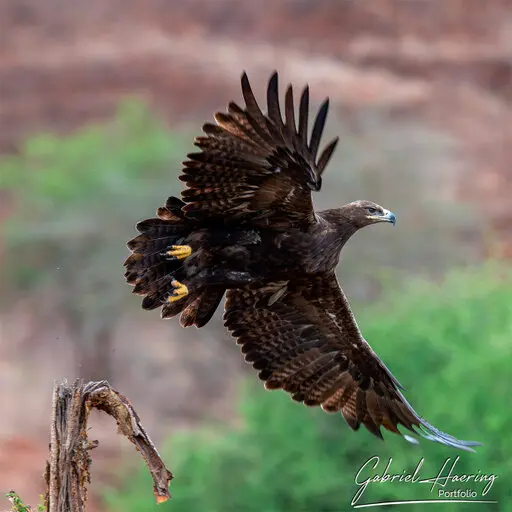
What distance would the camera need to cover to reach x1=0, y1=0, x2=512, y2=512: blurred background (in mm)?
13875

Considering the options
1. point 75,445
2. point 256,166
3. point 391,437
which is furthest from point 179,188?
point 75,445

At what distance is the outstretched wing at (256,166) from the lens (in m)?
6.79

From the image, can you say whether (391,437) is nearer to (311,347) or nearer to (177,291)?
(311,347)

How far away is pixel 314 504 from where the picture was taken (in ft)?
42.2

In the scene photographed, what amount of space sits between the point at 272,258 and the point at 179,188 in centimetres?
1765

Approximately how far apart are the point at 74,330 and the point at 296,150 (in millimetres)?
18744

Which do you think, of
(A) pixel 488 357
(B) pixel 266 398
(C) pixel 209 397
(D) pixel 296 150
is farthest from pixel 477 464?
(C) pixel 209 397

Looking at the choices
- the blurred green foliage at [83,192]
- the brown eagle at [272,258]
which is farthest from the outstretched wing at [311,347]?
the blurred green foliage at [83,192]

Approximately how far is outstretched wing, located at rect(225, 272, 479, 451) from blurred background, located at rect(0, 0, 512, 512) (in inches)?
181

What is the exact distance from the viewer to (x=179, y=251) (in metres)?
7.54

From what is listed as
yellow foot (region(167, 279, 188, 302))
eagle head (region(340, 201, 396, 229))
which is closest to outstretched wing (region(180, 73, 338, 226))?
eagle head (region(340, 201, 396, 229))

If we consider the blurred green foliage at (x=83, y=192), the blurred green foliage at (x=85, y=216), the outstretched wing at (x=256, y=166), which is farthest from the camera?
the blurred green foliage at (x=83, y=192)

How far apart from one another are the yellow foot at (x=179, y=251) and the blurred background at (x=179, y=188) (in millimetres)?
5824

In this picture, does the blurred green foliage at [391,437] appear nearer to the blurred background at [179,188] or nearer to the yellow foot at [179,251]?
the blurred background at [179,188]
